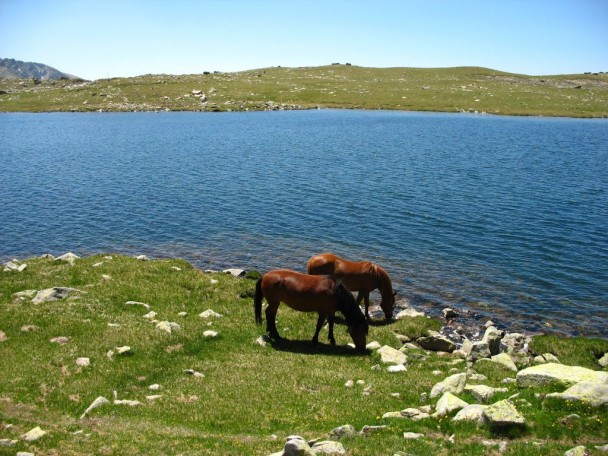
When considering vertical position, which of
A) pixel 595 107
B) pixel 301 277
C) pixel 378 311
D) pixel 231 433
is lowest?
pixel 378 311

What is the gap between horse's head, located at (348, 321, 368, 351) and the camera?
2050cm

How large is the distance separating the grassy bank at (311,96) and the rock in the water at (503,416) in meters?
138

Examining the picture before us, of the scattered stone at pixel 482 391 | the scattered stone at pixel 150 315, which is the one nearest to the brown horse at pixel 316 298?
the scattered stone at pixel 150 315

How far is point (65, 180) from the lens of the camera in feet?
201

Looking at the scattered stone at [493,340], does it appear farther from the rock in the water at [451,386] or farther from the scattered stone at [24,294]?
the scattered stone at [24,294]

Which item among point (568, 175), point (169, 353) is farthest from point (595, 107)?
point (169, 353)

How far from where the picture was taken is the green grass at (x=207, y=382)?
1239cm

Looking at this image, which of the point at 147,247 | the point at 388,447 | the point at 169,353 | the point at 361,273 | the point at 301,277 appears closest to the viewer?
the point at 388,447

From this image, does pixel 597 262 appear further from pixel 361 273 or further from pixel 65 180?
pixel 65 180

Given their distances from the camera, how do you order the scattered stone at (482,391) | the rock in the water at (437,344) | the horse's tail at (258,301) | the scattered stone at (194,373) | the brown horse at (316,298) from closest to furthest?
the scattered stone at (482,391) < the scattered stone at (194,373) < the brown horse at (316,298) < the horse's tail at (258,301) < the rock in the water at (437,344)

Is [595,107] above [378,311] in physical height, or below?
above

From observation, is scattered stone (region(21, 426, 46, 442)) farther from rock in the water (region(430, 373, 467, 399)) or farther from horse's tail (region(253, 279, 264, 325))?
rock in the water (region(430, 373, 467, 399))

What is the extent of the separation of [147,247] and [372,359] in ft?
77.2

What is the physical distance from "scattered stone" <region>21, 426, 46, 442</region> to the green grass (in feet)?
0.86
